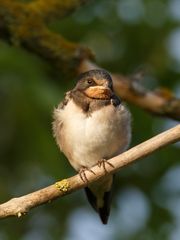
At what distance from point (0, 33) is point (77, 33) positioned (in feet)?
5.32

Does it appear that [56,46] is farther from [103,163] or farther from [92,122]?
[103,163]

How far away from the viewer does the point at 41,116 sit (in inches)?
243

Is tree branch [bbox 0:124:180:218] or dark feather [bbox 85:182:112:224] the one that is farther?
dark feather [bbox 85:182:112:224]

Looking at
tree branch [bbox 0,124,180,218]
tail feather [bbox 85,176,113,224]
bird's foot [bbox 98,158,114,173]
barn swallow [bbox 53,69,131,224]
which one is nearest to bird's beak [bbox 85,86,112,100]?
barn swallow [bbox 53,69,131,224]

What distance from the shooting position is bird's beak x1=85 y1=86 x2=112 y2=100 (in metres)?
4.88

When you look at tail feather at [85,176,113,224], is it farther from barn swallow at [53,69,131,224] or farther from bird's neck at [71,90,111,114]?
bird's neck at [71,90,111,114]

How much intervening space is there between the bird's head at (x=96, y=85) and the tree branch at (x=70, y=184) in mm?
621

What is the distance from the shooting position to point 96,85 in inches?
195

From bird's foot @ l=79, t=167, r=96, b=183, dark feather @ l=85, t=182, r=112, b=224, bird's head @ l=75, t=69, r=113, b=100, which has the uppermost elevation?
bird's head @ l=75, t=69, r=113, b=100

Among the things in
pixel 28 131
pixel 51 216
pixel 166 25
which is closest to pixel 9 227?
pixel 51 216

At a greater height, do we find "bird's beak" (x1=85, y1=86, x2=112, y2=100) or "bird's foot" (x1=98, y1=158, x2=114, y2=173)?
"bird's beak" (x1=85, y1=86, x2=112, y2=100)

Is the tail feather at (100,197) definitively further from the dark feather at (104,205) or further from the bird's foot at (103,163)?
the bird's foot at (103,163)

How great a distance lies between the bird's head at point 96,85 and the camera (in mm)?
4891

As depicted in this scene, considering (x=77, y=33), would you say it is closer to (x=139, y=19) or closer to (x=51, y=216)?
(x=139, y=19)
